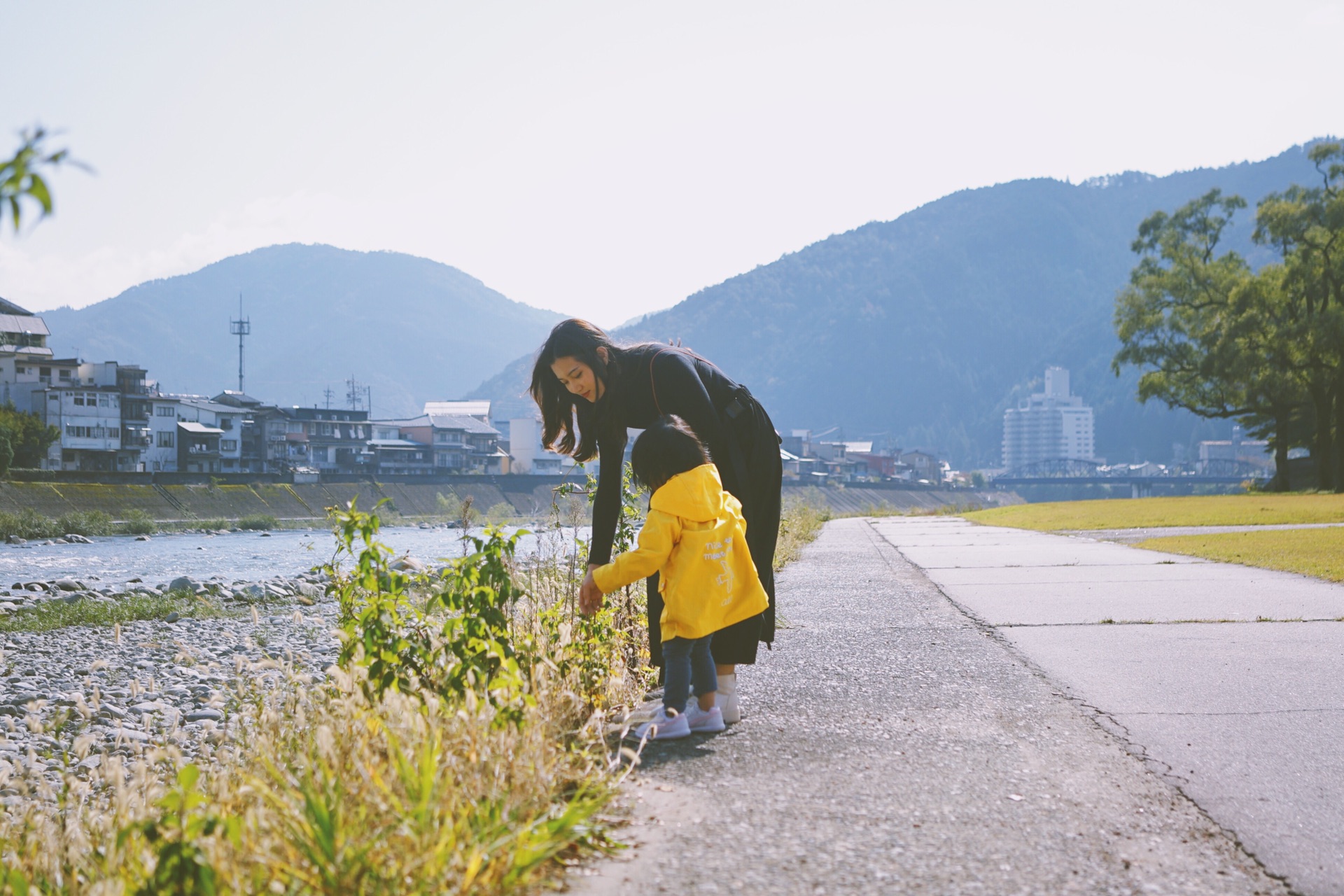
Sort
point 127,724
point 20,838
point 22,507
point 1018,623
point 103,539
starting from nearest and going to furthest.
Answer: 1. point 20,838
2. point 1018,623
3. point 127,724
4. point 103,539
5. point 22,507

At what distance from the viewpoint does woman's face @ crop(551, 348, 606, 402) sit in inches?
125

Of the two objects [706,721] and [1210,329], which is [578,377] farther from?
[1210,329]

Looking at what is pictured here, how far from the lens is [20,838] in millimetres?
2969

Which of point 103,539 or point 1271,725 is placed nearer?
point 1271,725

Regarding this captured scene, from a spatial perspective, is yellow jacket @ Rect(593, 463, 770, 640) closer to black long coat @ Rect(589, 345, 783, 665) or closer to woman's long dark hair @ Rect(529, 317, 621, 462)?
black long coat @ Rect(589, 345, 783, 665)

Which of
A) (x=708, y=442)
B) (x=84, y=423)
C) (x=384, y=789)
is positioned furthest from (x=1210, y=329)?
(x=84, y=423)

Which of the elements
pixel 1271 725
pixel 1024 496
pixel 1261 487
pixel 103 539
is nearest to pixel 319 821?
pixel 1271 725

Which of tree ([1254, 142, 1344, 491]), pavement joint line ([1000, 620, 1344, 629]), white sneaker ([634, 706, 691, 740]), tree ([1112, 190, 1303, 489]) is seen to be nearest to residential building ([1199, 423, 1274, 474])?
tree ([1112, 190, 1303, 489])

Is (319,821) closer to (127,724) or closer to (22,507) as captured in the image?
(127,724)

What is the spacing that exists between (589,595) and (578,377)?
74cm

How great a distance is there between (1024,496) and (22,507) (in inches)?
3881

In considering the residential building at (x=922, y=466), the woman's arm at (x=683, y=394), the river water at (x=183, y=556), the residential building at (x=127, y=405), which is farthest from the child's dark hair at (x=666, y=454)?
the residential building at (x=922, y=466)

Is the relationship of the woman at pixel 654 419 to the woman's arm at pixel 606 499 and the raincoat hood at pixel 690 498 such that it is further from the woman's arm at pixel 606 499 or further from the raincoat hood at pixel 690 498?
the raincoat hood at pixel 690 498

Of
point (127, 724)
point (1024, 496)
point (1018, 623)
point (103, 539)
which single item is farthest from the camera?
point (1024, 496)
